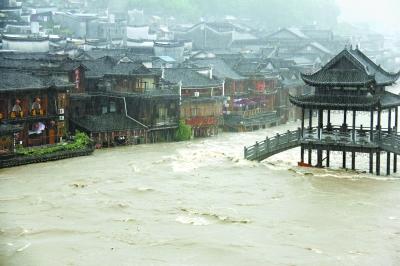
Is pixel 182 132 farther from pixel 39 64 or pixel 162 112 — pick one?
pixel 39 64

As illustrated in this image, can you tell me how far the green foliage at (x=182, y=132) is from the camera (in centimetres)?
5878

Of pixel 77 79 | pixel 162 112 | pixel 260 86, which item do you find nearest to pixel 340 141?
pixel 162 112

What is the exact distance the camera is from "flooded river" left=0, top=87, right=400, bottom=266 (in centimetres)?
2567

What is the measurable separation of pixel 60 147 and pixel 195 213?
64.2ft

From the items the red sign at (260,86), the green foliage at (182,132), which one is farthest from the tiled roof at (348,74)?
the red sign at (260,86)

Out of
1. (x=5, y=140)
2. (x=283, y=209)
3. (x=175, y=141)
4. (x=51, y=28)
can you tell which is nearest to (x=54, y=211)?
(x=283, y=209)

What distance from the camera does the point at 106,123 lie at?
54.3 meters

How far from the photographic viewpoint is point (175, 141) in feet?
192

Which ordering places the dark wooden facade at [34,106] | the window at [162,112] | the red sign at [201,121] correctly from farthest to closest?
the red sign at [201,121] < the window at [162,112] < the dark wooden facade at [34,106]

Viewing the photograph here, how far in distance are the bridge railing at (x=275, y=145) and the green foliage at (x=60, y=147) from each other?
44.1 ft

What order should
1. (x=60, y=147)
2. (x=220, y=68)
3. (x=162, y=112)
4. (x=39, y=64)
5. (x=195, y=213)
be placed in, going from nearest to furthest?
(x=195, y=213) → (x=60, y=147) → (x=162, y=112) → (x=39, y=64) → (x=220, y=68)

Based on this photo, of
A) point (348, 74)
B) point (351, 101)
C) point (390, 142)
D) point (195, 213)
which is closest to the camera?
point (195, 213)

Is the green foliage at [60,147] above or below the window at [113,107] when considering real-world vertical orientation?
below

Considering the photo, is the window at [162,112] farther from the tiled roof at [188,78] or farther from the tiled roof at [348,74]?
the tiled roof at [348,74]
